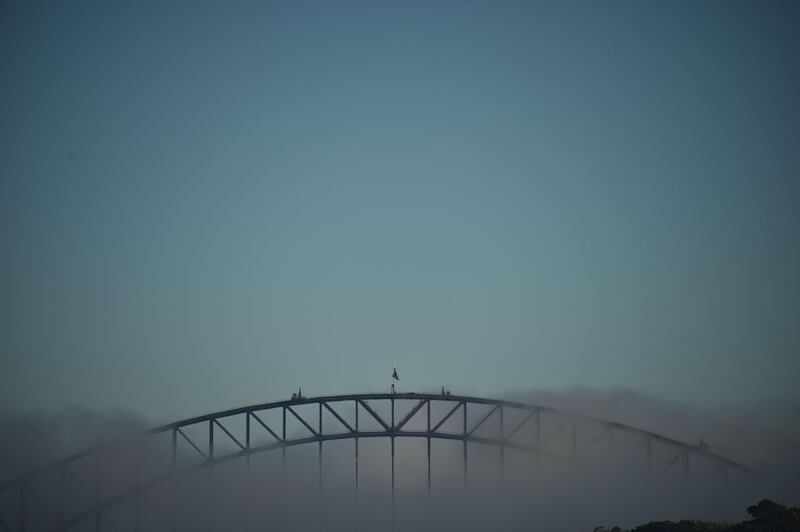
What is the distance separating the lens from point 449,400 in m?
117

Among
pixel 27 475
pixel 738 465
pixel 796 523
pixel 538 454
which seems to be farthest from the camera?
pixel 738 465

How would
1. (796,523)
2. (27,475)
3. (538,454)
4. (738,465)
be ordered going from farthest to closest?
(738,465)
(538,454)
(27,475)
(796,523)

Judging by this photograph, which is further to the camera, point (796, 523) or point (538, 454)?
point (538, 454)

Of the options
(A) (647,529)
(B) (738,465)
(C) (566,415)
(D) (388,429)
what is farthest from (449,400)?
(B) (738,465)

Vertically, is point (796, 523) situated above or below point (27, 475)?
below

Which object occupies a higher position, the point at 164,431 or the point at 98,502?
the point at 164,431

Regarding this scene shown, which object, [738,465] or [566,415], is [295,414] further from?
[738,465]

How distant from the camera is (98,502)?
114 metres

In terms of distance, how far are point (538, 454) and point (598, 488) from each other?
9861 mm

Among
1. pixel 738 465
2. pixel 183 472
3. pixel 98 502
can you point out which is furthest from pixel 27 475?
pixel 738 465

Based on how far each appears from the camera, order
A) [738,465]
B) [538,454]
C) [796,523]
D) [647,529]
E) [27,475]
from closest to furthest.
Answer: [796,523], [647,529], [27,475], [538,454], [738,465]

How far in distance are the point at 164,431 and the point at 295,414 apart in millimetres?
14289

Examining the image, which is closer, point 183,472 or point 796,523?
point 796,523

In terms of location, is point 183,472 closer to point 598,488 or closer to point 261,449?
point 261,449
